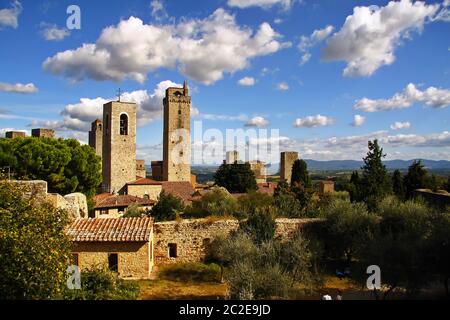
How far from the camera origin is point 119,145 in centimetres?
4500

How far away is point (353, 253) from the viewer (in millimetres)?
16359

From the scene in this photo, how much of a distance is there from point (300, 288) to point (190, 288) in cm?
405

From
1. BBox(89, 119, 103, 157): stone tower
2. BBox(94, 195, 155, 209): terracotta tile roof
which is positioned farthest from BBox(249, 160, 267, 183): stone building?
BBox(94, 195, 155, 209): terracotta tile roof

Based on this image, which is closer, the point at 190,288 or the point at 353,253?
the point at 190,288

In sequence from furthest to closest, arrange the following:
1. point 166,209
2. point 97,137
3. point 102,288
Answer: point 97,137 < point 166,209 < point 102,288

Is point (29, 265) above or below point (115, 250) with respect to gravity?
above

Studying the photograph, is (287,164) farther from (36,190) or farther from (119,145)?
(36,190)

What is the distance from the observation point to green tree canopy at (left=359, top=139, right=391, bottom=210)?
26.4 metres

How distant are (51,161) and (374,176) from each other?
71.5 feet

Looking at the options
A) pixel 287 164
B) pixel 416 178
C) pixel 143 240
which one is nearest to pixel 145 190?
pixel 287 164

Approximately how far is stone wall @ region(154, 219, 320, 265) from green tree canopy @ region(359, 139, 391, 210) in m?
13.7

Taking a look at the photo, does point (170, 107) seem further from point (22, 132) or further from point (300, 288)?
point (300, 288)
